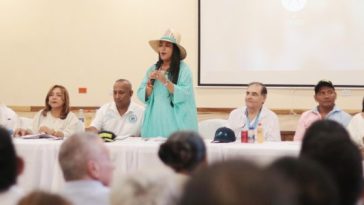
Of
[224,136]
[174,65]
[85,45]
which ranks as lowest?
[224,136]

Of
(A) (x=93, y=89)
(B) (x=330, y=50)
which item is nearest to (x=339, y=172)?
(B) (x=330, y=50)

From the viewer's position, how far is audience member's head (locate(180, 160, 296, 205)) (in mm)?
617

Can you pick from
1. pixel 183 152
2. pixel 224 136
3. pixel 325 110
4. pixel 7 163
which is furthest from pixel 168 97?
pixel 7 163

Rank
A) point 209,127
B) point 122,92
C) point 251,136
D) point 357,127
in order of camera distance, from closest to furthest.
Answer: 1. point 251,136
2. point 357,127
3. point 122,92
4. point 209,127

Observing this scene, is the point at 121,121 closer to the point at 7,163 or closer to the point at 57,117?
the point at 57,117

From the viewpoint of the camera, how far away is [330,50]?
5.38 meters

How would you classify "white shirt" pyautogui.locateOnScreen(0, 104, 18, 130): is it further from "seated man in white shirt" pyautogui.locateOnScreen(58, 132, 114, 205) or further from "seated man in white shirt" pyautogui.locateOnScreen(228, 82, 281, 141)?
"seated man in white shirt" pyautogui.locateOnScreen(58, 132, 114, 205)

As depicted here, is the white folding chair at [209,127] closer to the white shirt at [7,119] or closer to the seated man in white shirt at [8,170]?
the white shirt at [7,119]

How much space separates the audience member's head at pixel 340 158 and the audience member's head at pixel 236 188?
0.47 meters

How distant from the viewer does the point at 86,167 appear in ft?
6.10

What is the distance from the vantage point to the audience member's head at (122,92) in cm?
432

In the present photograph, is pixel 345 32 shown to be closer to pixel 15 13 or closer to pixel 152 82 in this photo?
pixel 152 82

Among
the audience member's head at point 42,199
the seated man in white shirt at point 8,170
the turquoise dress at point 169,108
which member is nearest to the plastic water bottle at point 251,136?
the turquoise dress at point 169,108

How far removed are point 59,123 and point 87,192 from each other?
8.35 ft
